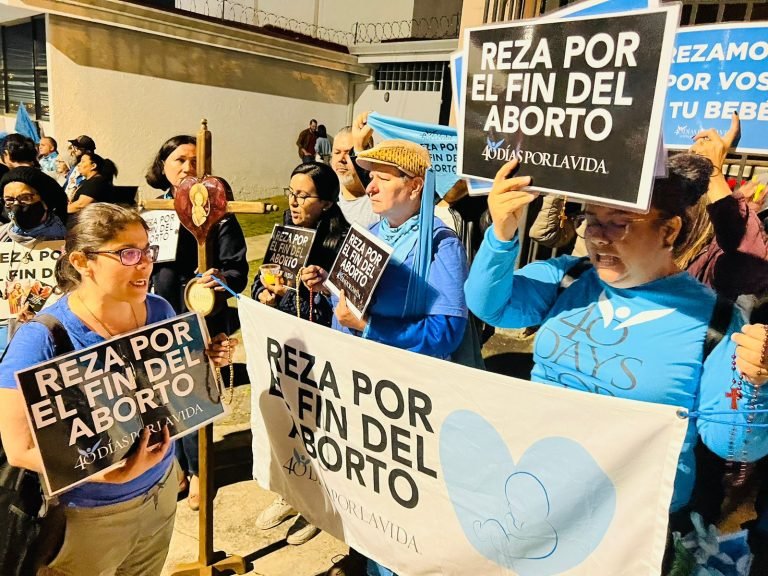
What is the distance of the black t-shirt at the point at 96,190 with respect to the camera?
14.4 ft

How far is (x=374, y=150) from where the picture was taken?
7.48 ft

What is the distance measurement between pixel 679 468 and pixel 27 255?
3.08 metres

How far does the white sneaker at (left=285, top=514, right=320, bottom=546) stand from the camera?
118 inches

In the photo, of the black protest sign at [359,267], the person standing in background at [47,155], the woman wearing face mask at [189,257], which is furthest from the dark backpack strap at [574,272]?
the person standing in background at [47,155]

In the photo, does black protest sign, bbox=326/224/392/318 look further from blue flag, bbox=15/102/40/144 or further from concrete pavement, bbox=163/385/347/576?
blue flag, bbox=15/102/40/144

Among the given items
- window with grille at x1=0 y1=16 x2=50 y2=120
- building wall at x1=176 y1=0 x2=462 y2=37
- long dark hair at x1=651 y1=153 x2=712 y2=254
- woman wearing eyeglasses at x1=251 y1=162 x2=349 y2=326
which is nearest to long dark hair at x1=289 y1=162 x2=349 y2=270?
woman wearing eyeglasses at x1=251 y1=162 x2=349 y2=326

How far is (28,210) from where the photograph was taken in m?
2.91

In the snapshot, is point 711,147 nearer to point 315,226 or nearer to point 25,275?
point 315,226

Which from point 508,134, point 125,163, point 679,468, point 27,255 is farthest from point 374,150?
point 125,163

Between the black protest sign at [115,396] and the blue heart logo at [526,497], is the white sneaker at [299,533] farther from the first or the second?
the blue heart logo at [526,497]

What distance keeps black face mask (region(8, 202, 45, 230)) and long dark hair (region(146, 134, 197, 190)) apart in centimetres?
59

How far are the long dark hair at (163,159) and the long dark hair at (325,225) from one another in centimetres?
70

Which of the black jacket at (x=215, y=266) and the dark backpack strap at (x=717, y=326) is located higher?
the dark backpack strap at (x=717, y=326)

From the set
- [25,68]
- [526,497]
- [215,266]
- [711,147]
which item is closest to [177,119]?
[25,68]
